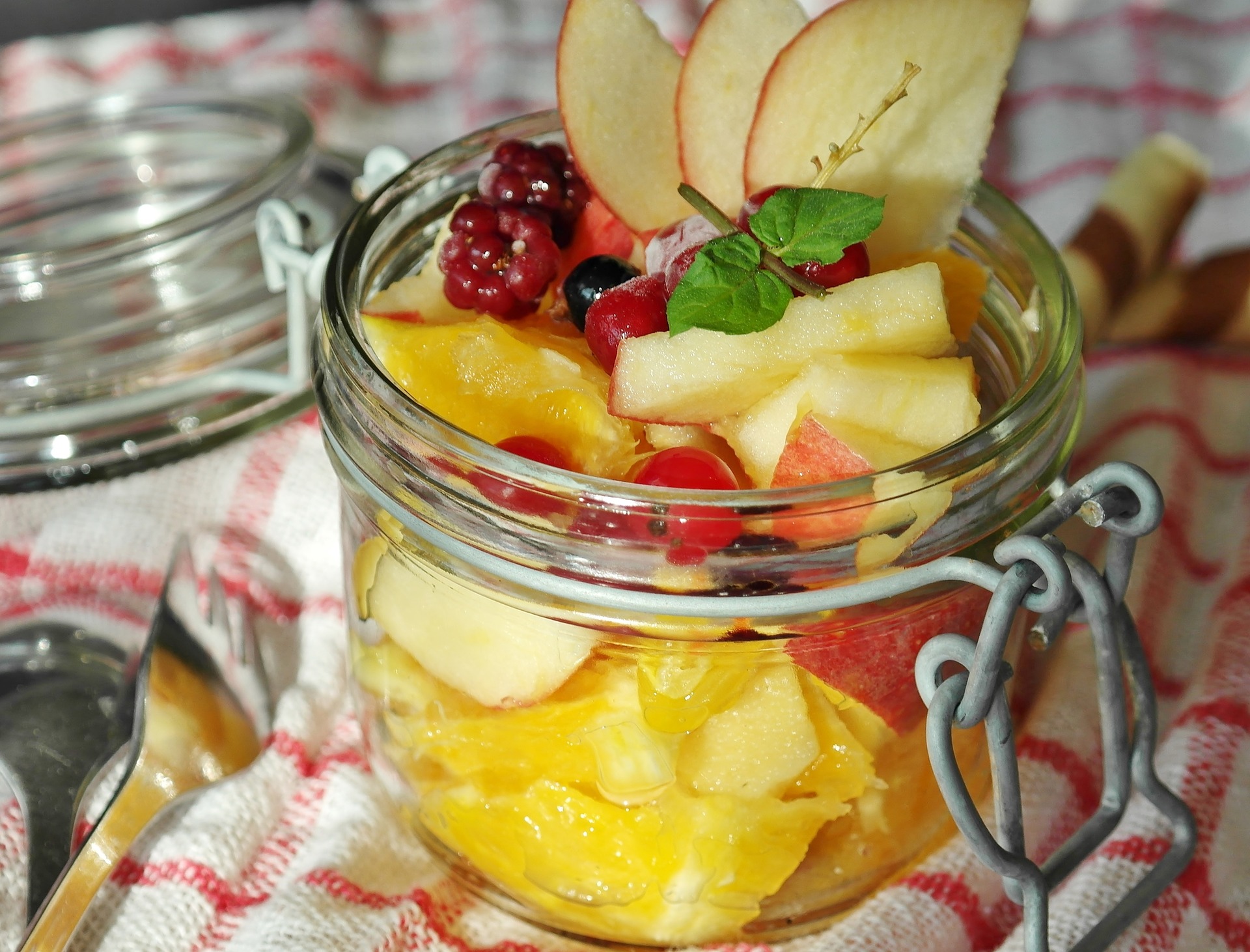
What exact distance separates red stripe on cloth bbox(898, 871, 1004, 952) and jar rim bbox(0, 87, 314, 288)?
0.75m

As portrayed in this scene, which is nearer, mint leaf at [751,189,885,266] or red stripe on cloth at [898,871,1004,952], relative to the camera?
mint leaf at [751,189,885,266]

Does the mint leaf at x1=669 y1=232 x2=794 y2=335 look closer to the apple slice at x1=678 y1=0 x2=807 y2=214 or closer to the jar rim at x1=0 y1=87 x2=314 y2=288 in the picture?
the apple slice at x1=678 y1=0 x2=807 y2=214

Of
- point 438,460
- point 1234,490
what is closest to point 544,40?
point 1234,490

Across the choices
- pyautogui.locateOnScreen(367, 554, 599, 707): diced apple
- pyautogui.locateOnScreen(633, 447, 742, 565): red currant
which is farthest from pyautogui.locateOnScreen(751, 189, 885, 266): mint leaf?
pyautogui.locateOnScreen(367, 554, 599, 707): diced apple

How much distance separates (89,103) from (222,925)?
0.94 meters

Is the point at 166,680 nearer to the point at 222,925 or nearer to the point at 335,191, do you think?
the point at 222,925

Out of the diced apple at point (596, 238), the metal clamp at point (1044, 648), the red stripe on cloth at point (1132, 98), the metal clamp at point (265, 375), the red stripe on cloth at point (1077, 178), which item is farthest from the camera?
the red stripe on cloth at point (1132, 98)

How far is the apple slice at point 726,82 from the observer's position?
2.44 ft

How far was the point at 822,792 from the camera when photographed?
2.14 feet

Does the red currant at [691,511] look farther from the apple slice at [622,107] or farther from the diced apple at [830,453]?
the apple slice at [622,107]

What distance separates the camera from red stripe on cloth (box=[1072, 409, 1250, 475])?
1.06 metres

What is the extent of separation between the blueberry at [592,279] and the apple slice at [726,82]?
10cm

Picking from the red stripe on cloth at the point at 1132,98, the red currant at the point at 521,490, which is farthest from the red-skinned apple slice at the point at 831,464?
the red stripe on cloth at the point at 1132,98

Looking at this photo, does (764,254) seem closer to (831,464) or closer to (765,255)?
(765,255)
